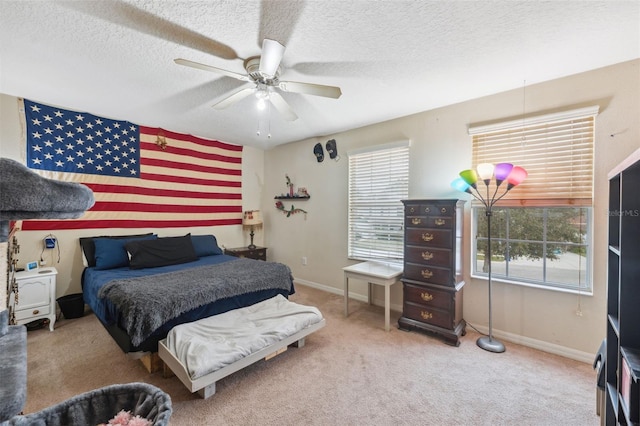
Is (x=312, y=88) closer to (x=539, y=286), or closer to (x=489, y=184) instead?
(x=489, y=184)

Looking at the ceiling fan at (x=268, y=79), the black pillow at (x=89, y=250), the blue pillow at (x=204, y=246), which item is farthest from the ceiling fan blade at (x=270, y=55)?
the black pillow at (x=89, y=250)

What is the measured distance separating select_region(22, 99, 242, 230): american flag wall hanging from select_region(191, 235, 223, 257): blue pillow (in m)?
0.53

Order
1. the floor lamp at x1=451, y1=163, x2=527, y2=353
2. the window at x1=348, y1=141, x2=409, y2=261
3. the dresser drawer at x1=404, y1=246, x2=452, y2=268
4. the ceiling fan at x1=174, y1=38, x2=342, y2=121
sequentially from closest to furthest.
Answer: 1. the ceiling fan at x1=174, y1=38, x2=342, y2=121
2. the floor lamp at x1=451, y1=163, x2=527, y2=353
3. the dresser drawer at x1=404, y1=246, x2=452, y2=268
4. the window at x1=348, y1=141, x2=409, y2=261

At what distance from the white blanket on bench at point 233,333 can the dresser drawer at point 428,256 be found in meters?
1.14

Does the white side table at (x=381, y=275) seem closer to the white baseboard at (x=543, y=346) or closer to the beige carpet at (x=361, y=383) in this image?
the beige carpet at (x=361, y=383)

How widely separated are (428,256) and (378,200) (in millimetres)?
1104

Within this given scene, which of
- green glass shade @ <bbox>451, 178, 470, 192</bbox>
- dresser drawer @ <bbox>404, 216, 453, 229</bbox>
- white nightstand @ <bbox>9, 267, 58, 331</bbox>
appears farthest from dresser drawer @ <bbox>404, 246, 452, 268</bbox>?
white nightstand @ <bbox>9, 267, 58, 331</bbox>

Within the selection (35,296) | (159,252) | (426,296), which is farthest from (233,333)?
(35,296)

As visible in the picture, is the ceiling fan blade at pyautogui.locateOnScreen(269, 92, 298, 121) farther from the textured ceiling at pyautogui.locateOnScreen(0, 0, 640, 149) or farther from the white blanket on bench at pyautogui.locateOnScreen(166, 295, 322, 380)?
the white blanket on bench at pyautogui.locateOnScreen(166, 295, 322, 380)

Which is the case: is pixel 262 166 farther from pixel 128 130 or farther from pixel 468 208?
pixel 468 208

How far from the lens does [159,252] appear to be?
10.4ft

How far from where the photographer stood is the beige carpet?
1.67m

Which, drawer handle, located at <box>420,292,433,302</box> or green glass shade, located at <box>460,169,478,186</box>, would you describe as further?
drawer handle, located at <box>420,292,433,302</box>

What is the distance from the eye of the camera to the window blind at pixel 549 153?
7.38ft
